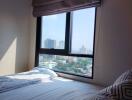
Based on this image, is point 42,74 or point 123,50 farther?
point 42,74

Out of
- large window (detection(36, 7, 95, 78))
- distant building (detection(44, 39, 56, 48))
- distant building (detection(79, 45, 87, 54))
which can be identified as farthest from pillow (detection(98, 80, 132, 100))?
distant building (detection(44, 39, 56, 48))

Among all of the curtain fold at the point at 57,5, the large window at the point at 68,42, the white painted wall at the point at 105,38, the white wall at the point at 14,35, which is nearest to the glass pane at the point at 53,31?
the large window at the point at 68,42

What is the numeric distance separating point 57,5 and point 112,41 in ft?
3.81

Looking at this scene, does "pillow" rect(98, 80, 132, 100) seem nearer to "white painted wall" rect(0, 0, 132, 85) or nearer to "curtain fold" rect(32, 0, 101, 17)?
"white painted wall" rect(0, 0, 132, 85)

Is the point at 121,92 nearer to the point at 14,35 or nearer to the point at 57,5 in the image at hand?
the point at 57,5

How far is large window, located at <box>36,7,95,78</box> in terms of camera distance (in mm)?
2594

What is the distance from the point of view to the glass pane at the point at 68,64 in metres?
2.62

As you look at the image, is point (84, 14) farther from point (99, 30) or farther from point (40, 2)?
point (40, 2)

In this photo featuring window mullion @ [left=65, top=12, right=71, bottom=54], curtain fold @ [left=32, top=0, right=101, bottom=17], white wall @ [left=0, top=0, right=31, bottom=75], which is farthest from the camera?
white wall @ [left=0, top=0, right=31, bottom=75]

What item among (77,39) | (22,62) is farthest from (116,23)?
(22,62)

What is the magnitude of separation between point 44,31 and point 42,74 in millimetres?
1023

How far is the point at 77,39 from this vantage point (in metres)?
2.74

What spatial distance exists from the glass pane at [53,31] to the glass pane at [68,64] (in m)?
0.22

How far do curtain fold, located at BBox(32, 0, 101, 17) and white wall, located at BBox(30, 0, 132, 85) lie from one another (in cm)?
21
